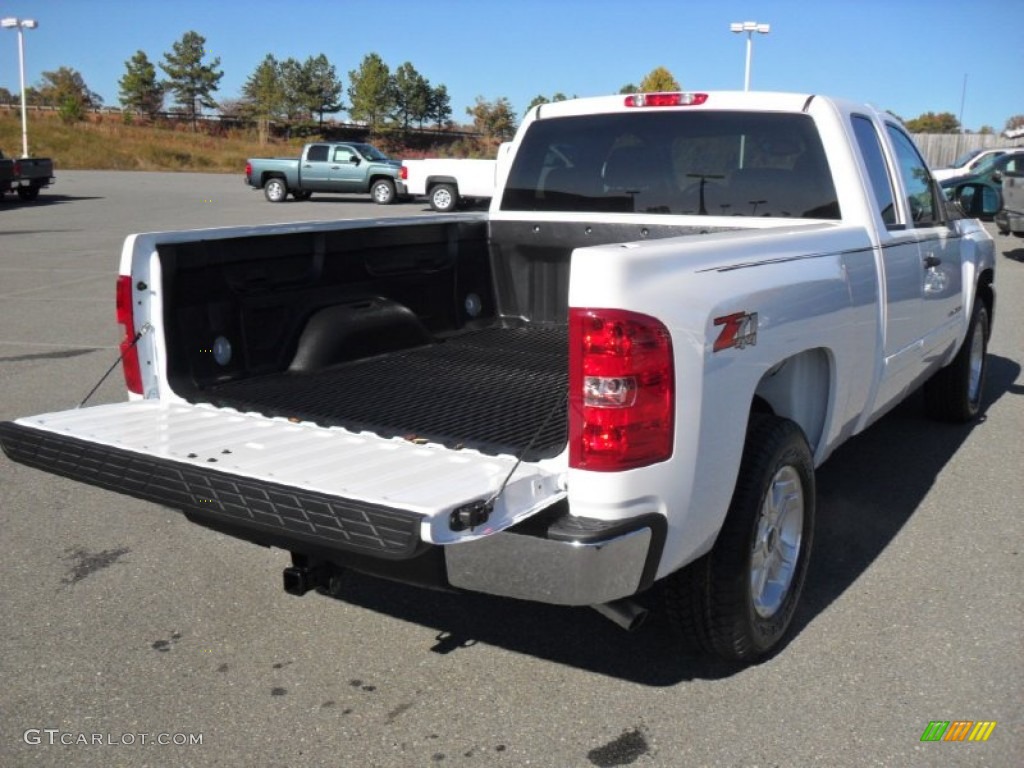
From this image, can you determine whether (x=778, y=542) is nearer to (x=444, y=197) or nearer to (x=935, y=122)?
(x=444, y=197)

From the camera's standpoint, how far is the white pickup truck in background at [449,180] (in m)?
26.3

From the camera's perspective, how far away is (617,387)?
265 centimetres

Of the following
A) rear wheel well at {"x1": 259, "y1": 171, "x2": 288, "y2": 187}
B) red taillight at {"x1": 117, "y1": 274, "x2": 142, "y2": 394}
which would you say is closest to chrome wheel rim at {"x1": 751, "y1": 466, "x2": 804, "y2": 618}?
red taillight at {"x1": 117, "y1": 274, "x2": 142, "y2": 394}

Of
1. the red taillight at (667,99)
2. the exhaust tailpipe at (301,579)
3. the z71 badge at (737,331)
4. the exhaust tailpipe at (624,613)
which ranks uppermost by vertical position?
the red taillight at (667,99)

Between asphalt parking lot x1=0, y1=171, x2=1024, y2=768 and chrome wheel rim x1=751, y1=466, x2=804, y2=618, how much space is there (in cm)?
24

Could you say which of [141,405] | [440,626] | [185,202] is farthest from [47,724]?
[185,202]

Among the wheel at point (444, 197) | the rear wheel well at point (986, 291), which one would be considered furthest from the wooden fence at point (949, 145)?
the rear wheel well at point (986, 291)

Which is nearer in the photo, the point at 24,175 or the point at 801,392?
the point at 801,392

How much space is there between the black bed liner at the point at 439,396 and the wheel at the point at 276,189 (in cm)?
2666

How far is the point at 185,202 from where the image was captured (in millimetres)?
29047

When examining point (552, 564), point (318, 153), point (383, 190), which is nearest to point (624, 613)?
point (552, 564)

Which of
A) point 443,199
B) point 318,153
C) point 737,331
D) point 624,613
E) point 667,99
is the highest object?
point 318,153

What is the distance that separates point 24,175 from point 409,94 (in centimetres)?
7287

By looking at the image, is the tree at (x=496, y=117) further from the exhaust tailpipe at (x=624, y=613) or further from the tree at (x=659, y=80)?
the exhaust tailpipe at (x=624, y=613)
